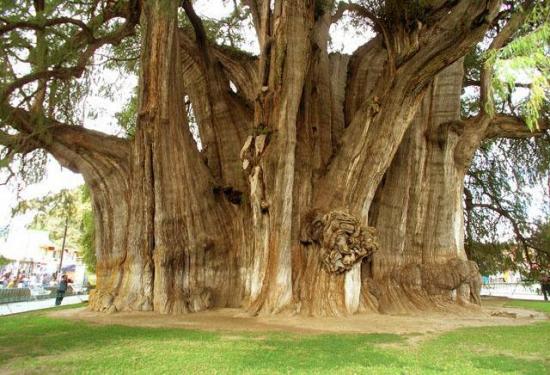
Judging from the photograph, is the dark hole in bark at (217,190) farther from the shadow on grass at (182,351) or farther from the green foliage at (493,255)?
the green foliage at (493,255)

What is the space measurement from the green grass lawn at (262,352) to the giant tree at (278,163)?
254 cm

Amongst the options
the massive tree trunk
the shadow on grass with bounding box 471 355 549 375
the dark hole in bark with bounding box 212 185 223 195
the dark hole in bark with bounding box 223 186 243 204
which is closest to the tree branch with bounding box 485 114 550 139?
the massive tree trunk

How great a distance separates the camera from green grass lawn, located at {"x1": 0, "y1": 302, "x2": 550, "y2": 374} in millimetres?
4477

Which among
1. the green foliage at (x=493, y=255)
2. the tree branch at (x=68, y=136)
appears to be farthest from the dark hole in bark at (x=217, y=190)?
the green foliage at (x=493, y=255)

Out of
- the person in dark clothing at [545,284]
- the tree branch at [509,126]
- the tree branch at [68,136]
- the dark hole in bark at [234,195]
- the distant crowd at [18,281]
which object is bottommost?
the distant crowd at [18,281]

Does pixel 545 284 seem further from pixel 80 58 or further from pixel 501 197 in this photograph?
pixel 80 58

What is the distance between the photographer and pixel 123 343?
5801 millimetres

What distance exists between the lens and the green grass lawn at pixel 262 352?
4477 mm

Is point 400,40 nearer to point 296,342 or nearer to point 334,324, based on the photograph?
point 334,324

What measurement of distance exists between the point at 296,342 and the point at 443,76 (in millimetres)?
8210

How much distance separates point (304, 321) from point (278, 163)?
2.92m

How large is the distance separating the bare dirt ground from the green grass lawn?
0.52 m

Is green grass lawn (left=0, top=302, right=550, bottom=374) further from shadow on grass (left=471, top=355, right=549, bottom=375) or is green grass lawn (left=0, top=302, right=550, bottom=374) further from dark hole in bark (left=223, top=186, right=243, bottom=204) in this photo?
dark hole in bark (left=223, top=186, right=243, bottom=204)

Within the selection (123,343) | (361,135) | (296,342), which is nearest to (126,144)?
(361,135)
